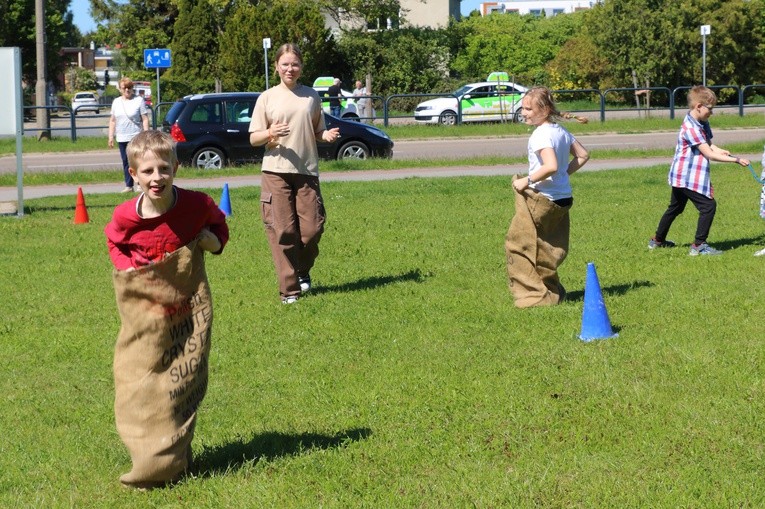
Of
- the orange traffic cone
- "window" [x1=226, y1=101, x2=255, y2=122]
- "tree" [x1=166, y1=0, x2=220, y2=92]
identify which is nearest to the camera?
the orange traffic cone

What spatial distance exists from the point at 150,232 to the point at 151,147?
367 mm

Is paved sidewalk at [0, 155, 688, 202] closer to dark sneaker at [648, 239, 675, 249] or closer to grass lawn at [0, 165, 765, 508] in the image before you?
grass lawn at [0, 165, 765, 508]

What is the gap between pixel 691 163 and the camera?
11117mm

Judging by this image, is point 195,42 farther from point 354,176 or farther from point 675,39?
point 354,176

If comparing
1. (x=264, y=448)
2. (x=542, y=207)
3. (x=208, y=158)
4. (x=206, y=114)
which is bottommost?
(x=264, y=448)

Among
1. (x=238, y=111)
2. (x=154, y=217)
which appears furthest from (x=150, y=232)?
(x=238, y=111)

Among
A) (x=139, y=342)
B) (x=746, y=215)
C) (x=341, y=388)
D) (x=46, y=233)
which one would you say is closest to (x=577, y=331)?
(x=341, y=388)

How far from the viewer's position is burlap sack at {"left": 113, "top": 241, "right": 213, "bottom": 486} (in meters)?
4.92

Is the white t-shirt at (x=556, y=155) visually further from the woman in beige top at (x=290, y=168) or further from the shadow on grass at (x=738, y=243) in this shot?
the shadow on grass at (x=738, y=243)

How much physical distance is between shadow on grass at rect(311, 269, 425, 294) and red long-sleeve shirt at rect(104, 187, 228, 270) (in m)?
4.73

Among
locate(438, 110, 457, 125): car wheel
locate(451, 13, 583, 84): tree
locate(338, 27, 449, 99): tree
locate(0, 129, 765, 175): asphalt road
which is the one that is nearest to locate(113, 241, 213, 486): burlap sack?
locate(0, 129, 765, 175): asphalt road

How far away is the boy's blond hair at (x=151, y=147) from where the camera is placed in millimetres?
4902

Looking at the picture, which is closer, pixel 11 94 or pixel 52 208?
pixel 11 94

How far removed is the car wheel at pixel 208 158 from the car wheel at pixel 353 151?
2474 mm
